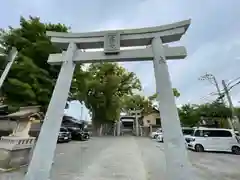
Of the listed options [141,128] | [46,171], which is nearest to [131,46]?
[46,171]

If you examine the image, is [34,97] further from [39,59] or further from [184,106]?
[184,106]

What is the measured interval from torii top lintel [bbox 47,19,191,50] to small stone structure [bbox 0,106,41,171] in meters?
4.80

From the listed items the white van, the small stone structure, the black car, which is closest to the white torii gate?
the small stone structure

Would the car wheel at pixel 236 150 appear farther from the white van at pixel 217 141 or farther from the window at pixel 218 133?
the window at pixel 218 133

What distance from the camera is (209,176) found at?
22.0 ft

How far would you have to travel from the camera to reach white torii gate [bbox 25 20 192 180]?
11.4ft

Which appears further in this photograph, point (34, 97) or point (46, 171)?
point (34, 97)

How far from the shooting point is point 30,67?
11844 millimetres

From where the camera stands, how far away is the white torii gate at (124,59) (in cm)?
347

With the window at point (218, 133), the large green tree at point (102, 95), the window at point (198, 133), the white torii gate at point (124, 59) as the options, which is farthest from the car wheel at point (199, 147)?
the large green tree at point (102, 95)

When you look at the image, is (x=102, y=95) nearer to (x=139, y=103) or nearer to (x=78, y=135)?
(x=78, y=135)

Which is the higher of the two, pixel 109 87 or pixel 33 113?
pixel 109 87

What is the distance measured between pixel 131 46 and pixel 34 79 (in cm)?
911

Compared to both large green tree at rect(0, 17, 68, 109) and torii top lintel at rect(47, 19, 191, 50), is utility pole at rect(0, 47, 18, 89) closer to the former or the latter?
large green tree at rect(0, 17, 68, 109)
